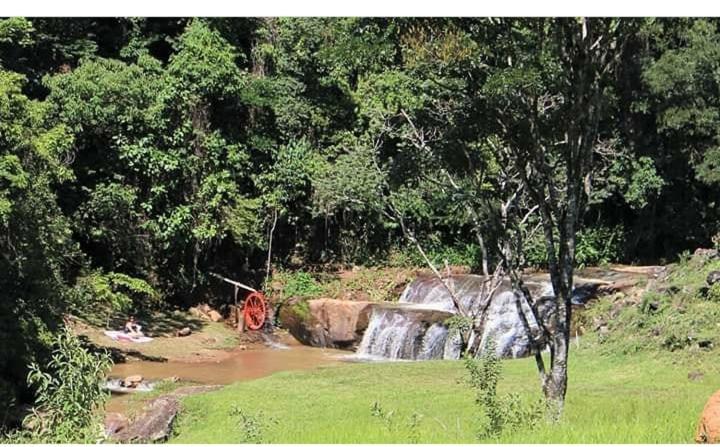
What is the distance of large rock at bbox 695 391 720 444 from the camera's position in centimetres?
551

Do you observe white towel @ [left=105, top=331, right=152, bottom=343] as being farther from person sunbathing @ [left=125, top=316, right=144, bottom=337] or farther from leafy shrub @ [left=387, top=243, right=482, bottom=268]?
leafy shrub @ [left=387, top=243, right=482, bottom=268]

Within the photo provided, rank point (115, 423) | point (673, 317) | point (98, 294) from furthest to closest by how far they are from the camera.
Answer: point (98, 294), point (673, 317), point (115, 423)

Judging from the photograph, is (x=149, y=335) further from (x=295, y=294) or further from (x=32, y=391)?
(x=32, y=391)

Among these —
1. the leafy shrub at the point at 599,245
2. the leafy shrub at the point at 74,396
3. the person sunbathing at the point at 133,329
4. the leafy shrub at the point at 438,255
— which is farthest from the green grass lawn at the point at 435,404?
the leafy shrub at the point at 599,245

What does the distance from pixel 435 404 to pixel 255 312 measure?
42.1 ft

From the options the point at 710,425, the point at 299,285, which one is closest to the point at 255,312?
the point at 299,285

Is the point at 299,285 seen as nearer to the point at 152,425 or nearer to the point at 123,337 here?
the point at 123,337

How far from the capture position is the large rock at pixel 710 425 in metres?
5.51

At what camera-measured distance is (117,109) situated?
819 inches

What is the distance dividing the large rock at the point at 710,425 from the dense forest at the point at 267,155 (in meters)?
9.96

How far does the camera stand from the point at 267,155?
24234 millimetres

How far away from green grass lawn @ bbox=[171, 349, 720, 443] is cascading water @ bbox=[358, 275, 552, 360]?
260cm

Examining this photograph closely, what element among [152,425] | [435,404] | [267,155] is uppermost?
[267,155]

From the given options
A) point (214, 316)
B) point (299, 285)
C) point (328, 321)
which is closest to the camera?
point (328, 321)
